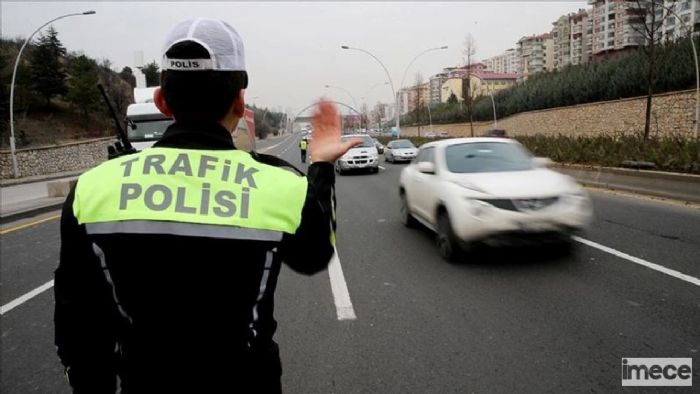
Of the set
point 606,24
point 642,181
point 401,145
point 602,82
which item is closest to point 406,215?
point 642,181

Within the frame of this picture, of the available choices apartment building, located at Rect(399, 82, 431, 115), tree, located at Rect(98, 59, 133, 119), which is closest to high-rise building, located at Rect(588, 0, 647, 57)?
apartment building, located at Rect(399, 82, 431, 115)

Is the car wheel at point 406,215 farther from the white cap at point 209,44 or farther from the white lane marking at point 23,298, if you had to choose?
the white cap at point 209,44

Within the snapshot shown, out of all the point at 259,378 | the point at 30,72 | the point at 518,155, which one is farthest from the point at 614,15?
the point at 259,378

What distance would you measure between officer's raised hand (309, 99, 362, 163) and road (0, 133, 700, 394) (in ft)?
6.70

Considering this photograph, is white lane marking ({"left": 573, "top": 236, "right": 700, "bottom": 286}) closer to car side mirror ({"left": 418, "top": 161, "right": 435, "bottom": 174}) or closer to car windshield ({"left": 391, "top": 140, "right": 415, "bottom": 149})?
car side mirror ({"left": 418, "top": 161, "right": 435, "bottom": 174})

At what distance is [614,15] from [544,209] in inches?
4646

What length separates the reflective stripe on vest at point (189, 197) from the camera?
126cm

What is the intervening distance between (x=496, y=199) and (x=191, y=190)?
16.1 ft

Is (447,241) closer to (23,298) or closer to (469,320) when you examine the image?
(469,320)

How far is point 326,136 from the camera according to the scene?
1.64 meters

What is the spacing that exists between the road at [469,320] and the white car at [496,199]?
0.41 m

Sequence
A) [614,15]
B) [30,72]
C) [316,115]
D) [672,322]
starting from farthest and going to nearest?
[614,15] → [30,72] → [672,322] → [316,115]

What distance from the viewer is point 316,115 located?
1.65 metres

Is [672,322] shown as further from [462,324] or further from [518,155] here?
[518,155]
